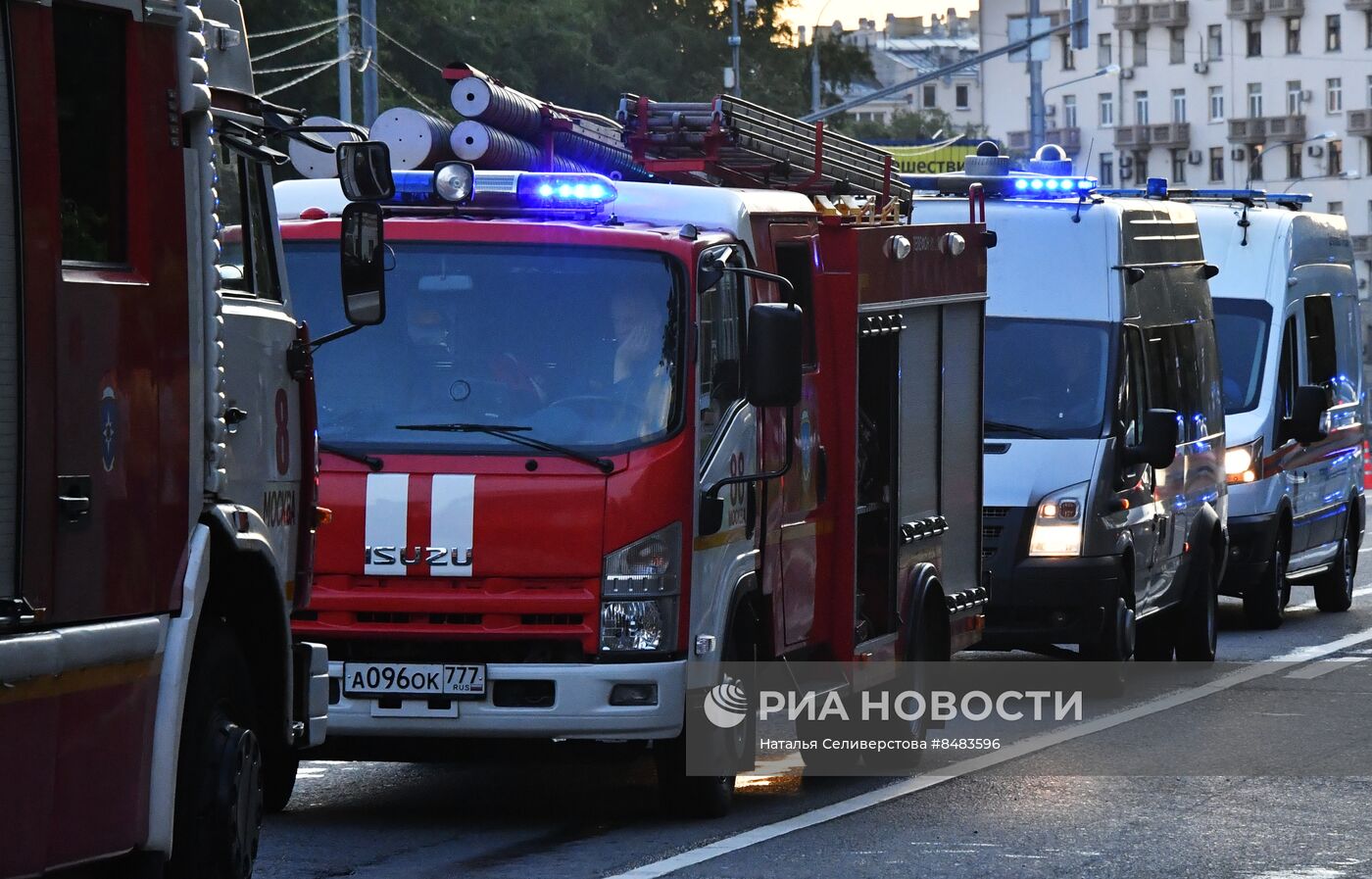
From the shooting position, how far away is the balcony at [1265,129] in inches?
4176

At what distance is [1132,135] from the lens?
114m

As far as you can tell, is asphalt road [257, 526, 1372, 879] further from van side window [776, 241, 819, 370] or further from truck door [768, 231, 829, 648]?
van side window [776, 241, 819, 370]

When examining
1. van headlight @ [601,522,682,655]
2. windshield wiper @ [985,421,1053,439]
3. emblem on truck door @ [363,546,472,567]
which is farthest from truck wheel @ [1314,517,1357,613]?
emblem on truck door @ [363,546,472,567]

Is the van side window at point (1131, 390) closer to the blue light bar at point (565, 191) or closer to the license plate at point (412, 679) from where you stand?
the blue light bar at point (565, 191)

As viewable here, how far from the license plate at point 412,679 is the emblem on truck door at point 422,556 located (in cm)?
36

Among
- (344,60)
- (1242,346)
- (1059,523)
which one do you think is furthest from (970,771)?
(344,60)

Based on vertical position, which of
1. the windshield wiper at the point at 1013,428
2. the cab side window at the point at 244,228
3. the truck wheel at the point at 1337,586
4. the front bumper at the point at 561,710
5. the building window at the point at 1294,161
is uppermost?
the building window at the point at 1294,161

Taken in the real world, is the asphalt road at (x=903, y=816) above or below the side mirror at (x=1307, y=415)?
below

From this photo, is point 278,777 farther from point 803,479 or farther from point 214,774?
point 803,479

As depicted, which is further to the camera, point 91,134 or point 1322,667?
point 1322,667

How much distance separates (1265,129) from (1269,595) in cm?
9077

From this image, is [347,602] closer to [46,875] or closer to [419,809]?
[419,809]

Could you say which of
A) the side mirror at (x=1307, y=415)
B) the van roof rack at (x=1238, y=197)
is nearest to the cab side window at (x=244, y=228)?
the side mirror at (x=1307, y=415)

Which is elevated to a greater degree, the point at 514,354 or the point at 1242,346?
the point at 1242,346
